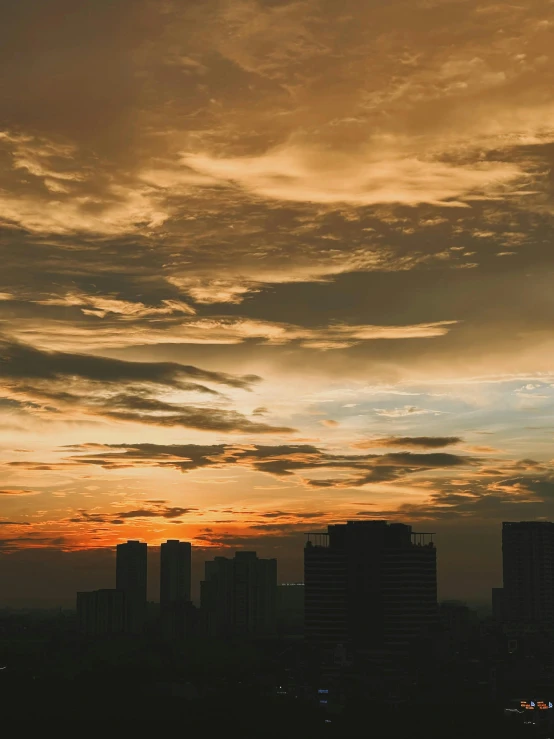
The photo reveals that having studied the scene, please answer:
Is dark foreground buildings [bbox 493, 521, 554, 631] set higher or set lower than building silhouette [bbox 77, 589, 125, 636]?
higher

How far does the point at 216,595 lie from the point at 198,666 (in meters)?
76.1

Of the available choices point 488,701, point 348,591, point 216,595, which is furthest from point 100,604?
point 488,701

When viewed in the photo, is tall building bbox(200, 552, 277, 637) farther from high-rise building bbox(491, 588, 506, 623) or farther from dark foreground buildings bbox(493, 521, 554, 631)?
dark foreground buildings bbox(493, 521, 554, 631)

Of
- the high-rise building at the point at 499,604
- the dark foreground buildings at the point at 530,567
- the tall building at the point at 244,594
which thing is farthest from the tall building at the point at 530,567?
the tall building at the point at 244,594

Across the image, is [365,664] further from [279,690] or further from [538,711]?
[538,711]

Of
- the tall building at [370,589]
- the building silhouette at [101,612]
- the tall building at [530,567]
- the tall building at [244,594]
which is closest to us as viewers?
the tall building at [370,589]

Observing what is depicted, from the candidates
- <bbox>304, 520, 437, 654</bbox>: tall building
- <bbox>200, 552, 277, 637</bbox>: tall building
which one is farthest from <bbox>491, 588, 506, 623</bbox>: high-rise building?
<bbox>304, 520, 437, 654</bbox>: tall building

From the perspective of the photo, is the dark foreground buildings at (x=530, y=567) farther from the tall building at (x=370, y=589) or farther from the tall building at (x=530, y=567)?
the tall building at (x=370, y=589)

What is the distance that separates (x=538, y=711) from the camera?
81.1 m

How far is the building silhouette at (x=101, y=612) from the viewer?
573ft

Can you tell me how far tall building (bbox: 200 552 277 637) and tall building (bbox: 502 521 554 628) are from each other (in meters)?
42.1

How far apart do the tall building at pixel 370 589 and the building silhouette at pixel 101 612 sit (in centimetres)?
6107

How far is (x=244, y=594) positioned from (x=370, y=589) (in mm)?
66878

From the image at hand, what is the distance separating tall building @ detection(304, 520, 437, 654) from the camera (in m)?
122
